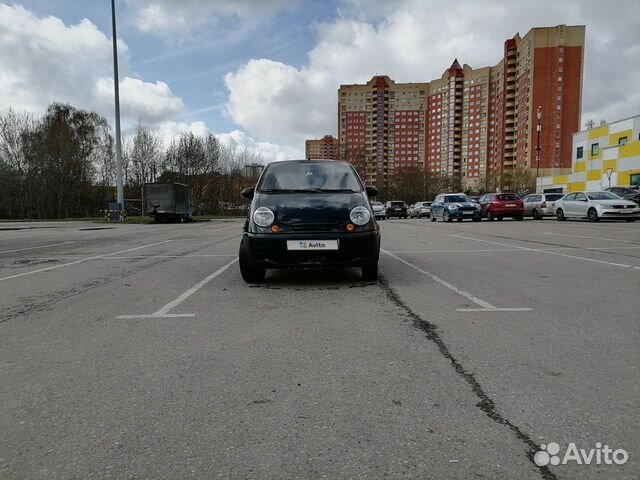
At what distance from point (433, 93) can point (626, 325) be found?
146 metres

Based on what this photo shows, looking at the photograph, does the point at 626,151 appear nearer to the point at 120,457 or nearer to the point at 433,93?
the point at 120,457

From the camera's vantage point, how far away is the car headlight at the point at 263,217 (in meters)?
5.83

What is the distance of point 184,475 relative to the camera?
188 cm

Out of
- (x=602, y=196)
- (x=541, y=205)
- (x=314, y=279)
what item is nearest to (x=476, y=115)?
(x=541, y=205)

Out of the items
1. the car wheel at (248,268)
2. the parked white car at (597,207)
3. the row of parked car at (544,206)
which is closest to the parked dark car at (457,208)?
the row of parked car at (544,206)

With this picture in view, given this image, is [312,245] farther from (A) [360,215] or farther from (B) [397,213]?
(B) [397,213]

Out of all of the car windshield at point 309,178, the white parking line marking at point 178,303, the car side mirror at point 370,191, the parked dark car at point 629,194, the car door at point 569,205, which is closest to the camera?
the white parking line marking at point 178,303

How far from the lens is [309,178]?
6.80 m

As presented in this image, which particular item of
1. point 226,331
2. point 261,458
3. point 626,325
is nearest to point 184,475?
point 261,458

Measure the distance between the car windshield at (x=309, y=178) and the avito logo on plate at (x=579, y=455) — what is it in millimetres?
4788

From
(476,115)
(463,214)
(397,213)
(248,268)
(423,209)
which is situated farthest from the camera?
(476,115)

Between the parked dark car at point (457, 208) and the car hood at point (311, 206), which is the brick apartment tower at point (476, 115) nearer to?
the parked dark car at point (457, 208)

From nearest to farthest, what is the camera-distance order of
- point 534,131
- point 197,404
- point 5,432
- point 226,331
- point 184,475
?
1. point 184,475
2. point 5,432
3. point 197,404
4. point 226,331
5. point 534,131

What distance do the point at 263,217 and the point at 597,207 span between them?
21.6 m
